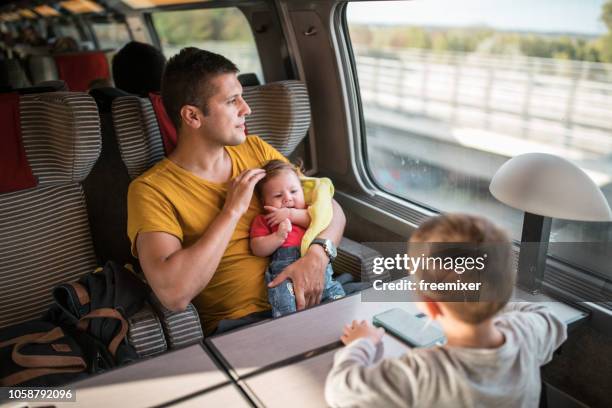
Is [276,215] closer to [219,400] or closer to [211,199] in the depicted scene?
[211,199]

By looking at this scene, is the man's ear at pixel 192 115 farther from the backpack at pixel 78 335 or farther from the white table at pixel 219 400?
the white table at pixel 219 400

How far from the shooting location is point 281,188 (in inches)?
88.7

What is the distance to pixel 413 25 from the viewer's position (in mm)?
2814

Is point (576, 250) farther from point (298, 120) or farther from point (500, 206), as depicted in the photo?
point (298, 120)

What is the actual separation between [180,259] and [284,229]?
0.43m

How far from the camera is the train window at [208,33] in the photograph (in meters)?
4.58

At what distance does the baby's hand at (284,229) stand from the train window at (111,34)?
478 cm

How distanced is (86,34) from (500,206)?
19.9ft

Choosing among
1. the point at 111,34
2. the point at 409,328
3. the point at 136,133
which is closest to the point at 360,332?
the point at 409,328

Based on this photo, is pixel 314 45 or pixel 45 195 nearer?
pixel 45 195

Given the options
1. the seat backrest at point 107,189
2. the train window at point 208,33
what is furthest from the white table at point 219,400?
the train window at point 208,33

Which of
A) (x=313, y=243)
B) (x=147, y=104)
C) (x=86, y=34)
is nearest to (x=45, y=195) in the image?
(x=147, y=104)

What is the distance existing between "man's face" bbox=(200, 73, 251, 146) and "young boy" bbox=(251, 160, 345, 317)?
0.22 m

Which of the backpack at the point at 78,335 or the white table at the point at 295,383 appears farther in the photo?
the backpack at the point at 78,335
